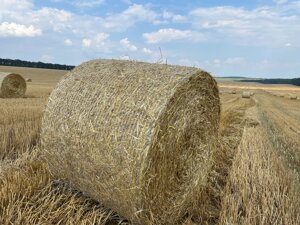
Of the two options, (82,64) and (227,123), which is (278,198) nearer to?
(82,64)

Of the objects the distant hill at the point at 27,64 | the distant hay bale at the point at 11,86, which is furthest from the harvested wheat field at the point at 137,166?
the distant hill at the point at 27,64

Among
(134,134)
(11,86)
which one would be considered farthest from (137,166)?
(11,86)

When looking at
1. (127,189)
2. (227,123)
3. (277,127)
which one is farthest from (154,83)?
(277,127)

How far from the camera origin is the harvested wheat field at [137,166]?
4.21m

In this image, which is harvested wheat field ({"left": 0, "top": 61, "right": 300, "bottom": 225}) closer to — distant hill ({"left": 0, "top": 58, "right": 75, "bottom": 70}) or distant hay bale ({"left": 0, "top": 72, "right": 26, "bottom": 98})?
distant hay bale ({"left": 0, "top": 72, "right": 26, "bottom": 98})

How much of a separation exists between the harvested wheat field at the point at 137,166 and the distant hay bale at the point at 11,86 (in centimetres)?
1365

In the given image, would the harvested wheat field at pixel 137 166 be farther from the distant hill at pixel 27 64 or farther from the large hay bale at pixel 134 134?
the distant hill at pixel 27 64

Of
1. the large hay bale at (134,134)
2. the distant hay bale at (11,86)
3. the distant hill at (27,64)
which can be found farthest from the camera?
the distant hill at (27,64)

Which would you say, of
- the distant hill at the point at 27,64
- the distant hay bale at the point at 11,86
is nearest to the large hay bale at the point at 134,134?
the distant hay bale at the point at 11,86

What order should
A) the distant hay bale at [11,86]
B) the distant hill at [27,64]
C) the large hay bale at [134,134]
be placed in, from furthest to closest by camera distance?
the distant hill at [27,64] < the distant hay bale at [11,86] < the large hay bale at [134,134]

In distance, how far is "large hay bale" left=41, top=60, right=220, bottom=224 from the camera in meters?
4.20

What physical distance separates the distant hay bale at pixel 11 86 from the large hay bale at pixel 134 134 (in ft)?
46.6

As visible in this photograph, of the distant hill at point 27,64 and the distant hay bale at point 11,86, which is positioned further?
the distant hill at point 27,64

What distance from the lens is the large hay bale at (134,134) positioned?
4.20m
